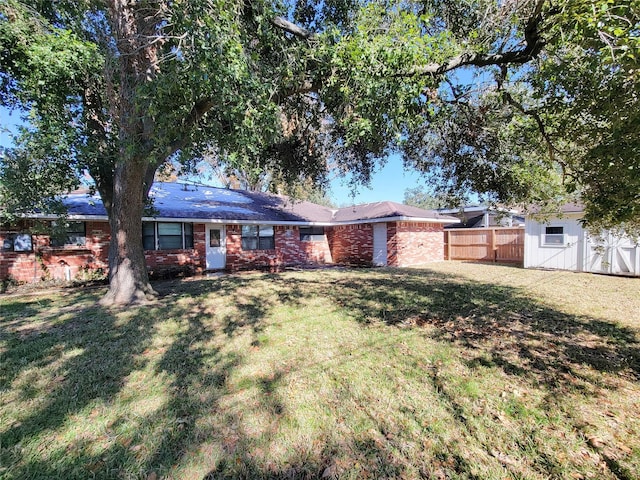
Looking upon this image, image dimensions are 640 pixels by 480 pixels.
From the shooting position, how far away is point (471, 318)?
554cm

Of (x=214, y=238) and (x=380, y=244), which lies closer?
(x=214, y=238)

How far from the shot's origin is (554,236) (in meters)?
12.6

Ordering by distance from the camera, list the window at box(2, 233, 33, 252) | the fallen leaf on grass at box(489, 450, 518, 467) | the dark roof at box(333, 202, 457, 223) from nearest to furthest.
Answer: the fallen leaf on grass at box(489, 450, 518, 467), the window at box(2, 233, 33, 252), the dark roof at box(333, 202, 457, 223)

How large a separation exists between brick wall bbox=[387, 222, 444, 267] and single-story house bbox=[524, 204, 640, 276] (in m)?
4.68

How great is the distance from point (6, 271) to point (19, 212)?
10.3ft

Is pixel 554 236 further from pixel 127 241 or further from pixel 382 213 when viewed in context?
pixel 127 241

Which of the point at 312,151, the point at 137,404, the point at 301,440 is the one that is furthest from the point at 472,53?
the point at 137,404

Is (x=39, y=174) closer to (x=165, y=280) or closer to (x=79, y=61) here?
(x=79, y=61)

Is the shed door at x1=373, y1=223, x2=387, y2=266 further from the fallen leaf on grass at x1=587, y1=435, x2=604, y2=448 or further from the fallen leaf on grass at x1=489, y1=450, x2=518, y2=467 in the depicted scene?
the fallen leaf on grass at x1=489, y1=450, x2=518, y2=467

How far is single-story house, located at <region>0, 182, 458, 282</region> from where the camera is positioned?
9.74 meters

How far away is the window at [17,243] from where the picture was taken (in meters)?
9.30

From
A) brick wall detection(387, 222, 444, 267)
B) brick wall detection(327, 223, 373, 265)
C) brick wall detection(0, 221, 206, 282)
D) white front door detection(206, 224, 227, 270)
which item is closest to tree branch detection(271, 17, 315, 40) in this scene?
white front door detection(206, 224, 227, 270)

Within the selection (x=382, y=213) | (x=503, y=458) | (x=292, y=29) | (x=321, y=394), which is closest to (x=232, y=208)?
(x=382, y=213)

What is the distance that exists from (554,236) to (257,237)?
43.2ft
